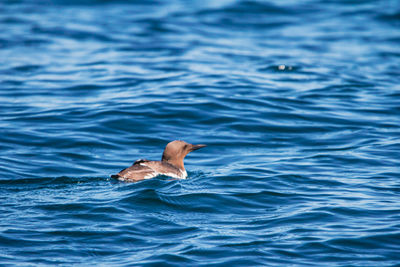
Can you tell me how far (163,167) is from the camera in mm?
9492

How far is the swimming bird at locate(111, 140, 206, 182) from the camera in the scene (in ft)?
29.3

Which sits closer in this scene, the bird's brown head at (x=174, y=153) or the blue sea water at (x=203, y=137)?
the blue sea water at (x=203, y=137)

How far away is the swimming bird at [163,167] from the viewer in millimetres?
8945

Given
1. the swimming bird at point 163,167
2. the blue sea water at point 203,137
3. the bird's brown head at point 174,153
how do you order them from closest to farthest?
1. the blue sea water at point 203,137
2. the swimming bird at point 163,167
3. the bird's brown head at point 174,153

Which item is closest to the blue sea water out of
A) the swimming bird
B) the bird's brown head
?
the swimming bird

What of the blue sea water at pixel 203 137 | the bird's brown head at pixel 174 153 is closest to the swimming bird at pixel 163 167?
the bird's brown head at pixel 174 153

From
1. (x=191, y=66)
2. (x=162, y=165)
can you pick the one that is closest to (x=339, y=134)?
(x=162, y=165)

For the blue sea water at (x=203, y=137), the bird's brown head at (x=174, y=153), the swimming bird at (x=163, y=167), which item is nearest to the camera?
the blue sea water at (x=203, y=137)

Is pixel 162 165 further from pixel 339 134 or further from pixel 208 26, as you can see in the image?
pixel 208 26

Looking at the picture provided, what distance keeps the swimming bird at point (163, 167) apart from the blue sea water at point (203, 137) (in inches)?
6.8

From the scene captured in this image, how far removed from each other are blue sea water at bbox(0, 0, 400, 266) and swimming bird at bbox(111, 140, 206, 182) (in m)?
0.17

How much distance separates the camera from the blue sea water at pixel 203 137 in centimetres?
689

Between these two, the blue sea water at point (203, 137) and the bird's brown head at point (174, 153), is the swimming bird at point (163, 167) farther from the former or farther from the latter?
the blue sea water at point (203, 137)

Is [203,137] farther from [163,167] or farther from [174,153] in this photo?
[163,167]
